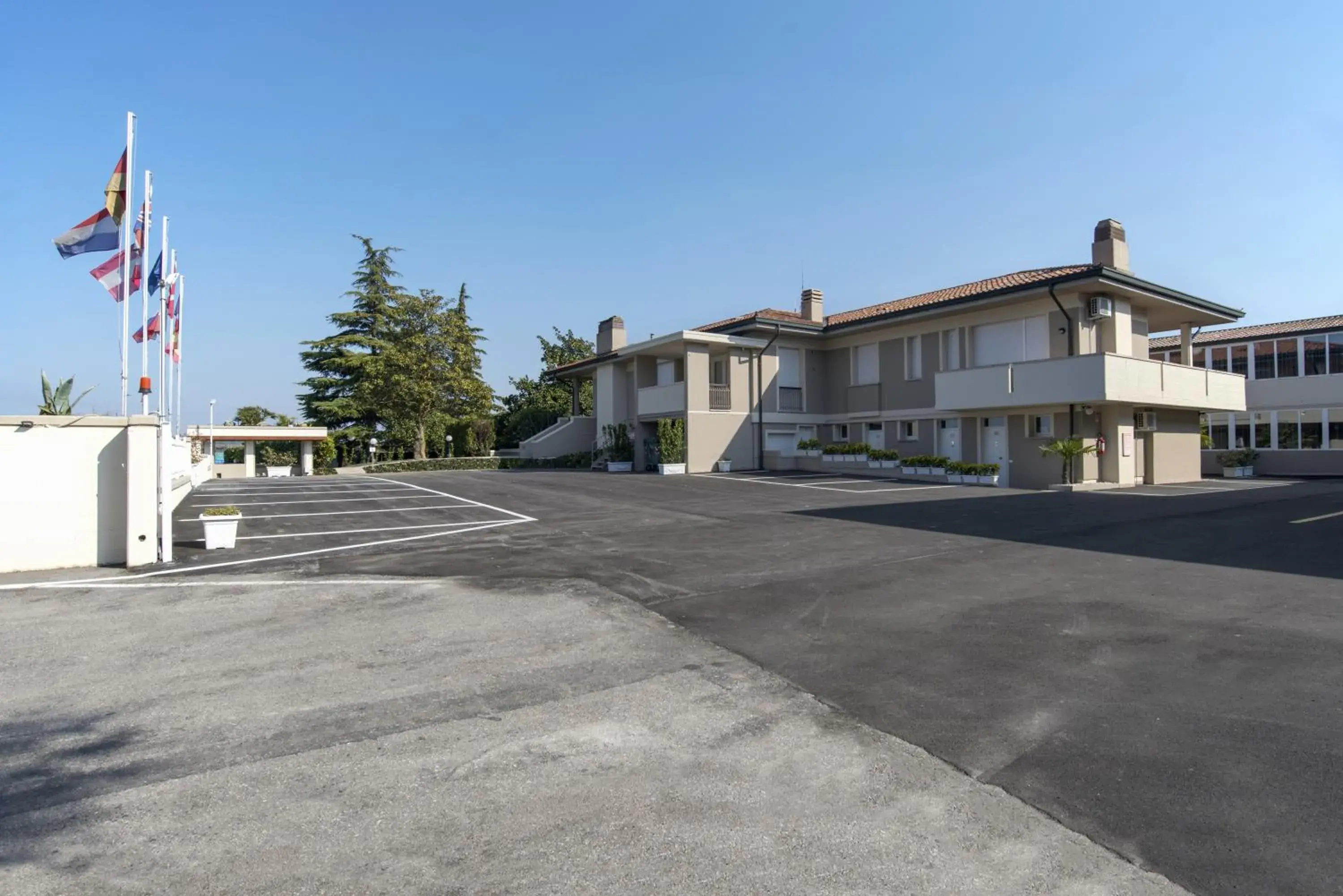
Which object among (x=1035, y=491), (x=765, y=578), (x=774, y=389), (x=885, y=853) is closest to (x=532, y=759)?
(x=885, y=853)

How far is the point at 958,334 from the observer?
27250 millimetres

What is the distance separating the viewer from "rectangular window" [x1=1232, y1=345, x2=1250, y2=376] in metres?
35.6

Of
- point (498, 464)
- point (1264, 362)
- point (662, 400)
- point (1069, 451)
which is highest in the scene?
point (1264, 362)

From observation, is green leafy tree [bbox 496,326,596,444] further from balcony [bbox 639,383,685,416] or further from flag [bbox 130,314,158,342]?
flag [bbox 130,314,158,342]

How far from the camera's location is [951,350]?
27625mm

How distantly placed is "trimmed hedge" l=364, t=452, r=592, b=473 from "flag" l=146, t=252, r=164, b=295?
71.4ft

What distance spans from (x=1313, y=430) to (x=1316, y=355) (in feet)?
10.7

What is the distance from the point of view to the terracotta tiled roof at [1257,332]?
33531 millimetres

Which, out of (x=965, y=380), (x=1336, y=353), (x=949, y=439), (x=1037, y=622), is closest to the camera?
(x=1037, y=622)

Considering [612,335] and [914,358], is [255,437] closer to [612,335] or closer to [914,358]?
[612,335]

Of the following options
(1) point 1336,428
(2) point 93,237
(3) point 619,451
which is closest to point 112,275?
(2) point 93,237

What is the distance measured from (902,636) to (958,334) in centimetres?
2337

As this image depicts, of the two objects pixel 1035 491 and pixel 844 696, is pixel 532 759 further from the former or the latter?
pixel 1035 491

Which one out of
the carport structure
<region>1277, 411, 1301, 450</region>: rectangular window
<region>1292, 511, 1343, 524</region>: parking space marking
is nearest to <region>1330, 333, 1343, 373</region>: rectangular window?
<region>1277, 411, 1301, 450</region>: rectangular window
